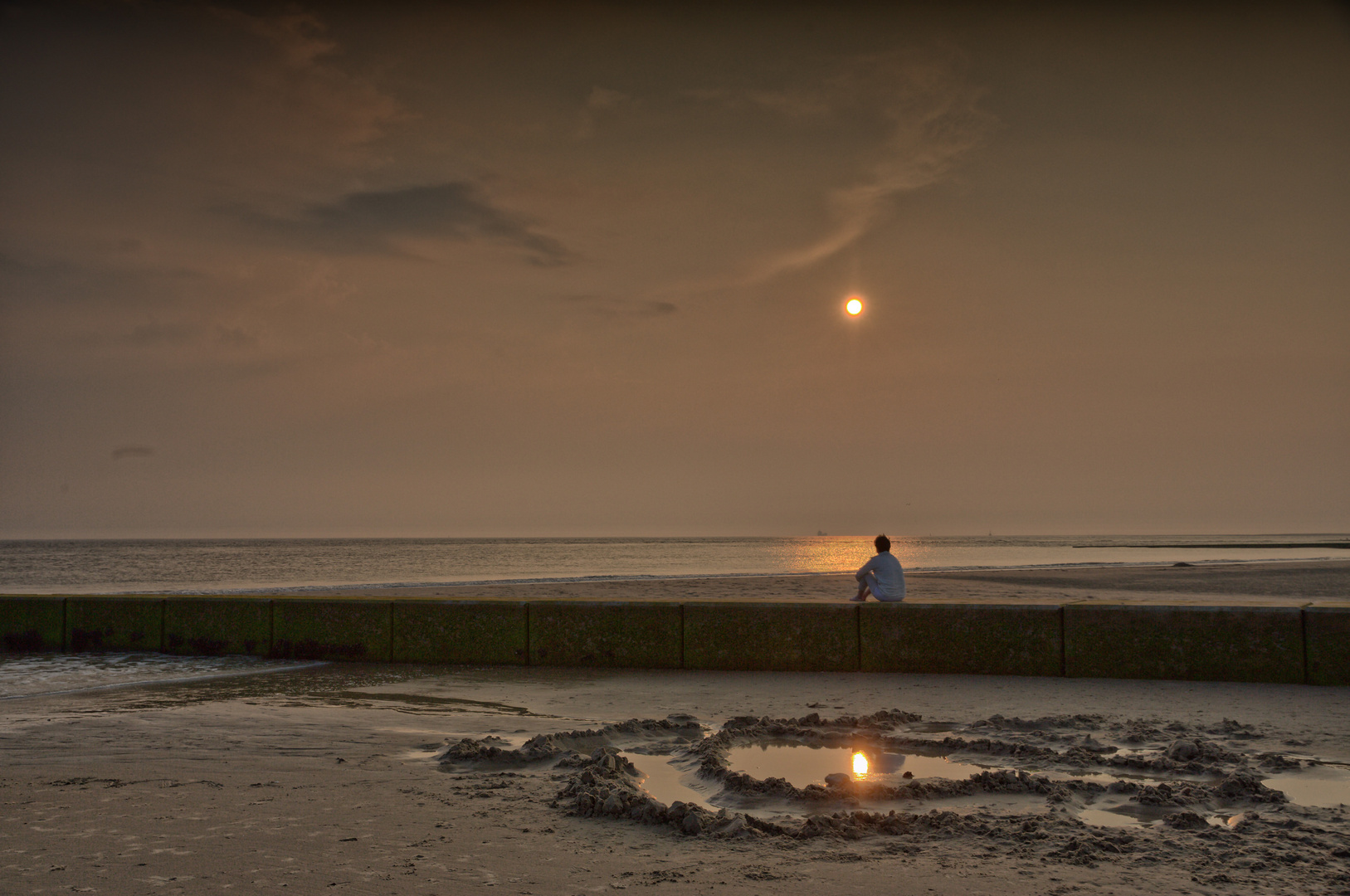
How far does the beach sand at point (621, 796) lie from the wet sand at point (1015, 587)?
11569 mm

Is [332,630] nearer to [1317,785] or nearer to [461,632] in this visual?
[461,632]

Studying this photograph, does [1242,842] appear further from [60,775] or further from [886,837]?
[60,775]

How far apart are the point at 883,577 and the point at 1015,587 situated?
17331 millimetres

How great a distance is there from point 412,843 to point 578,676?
5.38 meters

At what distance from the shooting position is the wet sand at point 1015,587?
72.3 feet

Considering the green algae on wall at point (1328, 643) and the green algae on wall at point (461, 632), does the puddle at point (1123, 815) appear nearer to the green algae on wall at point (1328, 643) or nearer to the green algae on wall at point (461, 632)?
the green algae on wall at point (1328, 643)

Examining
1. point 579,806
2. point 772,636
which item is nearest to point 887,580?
point 772,636

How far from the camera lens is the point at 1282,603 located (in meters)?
8.92

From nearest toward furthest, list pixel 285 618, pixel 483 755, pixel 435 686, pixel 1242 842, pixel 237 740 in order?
1. pixel 1242 842
2. pixel 483 755
3. pixel 237 740
4. pixel 435 686
5. pixel 285 618

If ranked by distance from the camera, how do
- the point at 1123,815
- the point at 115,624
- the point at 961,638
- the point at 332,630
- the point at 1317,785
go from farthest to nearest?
the point at 115,624 < the point at 332,630 < the point at 961,638 < the point at 1317,785 < the point at 1123,815

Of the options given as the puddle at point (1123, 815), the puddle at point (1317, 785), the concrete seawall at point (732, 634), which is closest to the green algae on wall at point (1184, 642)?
the concrete seawall at point (732, 634)

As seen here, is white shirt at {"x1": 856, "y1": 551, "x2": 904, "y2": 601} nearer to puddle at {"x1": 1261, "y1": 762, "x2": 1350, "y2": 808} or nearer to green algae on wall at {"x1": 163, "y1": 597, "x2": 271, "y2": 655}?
puddle at {"x1": 1261, "y1": 762, "x2": 1350, "y2": 808}

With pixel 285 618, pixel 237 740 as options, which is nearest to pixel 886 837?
pixel 237 740

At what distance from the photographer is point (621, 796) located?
15.5 ft
